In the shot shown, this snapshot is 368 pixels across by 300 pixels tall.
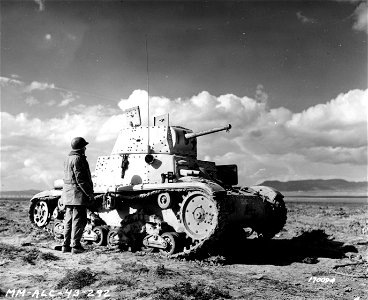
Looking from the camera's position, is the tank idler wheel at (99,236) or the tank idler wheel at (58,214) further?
the tank idler wheel at (58,214)

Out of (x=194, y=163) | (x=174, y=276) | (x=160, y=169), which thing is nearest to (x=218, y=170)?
(x=194, y=163)

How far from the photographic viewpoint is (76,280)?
6.13m

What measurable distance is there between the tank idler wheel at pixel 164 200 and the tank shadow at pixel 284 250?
1845 millimetres

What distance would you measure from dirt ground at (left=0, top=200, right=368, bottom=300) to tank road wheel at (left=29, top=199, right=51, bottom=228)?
1251 millimetres

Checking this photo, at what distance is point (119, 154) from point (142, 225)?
87.6 inches

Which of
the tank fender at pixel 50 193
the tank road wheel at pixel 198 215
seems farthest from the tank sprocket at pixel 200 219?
the tank fender at pixel 50 193

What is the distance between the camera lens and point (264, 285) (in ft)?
22.2

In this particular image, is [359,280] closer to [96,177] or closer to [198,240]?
[198,240]

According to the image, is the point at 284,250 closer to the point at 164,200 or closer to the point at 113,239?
the point at 164,200

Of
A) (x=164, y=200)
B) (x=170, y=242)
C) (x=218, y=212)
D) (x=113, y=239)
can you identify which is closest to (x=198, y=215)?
(x=218, y=212)

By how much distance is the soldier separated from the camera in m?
8.50

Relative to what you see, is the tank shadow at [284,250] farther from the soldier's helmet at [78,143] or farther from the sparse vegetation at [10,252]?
the sparse vegetation at [10,252]

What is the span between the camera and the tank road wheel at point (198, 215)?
8.65 m

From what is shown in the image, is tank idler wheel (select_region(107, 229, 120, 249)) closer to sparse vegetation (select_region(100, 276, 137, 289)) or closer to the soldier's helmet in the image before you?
the soldier's helmet
